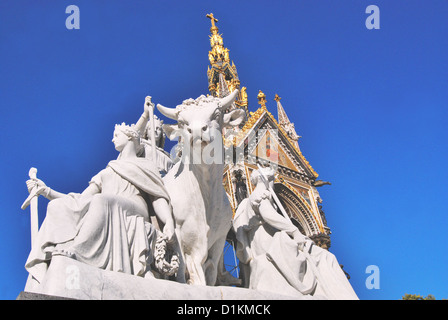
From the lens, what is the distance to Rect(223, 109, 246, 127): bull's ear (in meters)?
4.25

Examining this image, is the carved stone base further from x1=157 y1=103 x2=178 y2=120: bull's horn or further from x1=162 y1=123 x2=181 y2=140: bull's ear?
x1=157 y1=103 x2=178 y2=120: bull's horn

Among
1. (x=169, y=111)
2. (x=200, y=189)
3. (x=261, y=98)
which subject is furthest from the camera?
(x=261, y=98)

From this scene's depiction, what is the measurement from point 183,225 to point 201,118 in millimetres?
880

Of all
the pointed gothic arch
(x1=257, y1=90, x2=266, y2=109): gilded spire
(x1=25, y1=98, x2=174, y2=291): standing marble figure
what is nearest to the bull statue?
(x1=25, y1=98, x2=174, y2=291): standing marble figure

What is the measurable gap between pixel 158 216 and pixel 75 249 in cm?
92

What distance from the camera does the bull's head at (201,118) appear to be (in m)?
3.74

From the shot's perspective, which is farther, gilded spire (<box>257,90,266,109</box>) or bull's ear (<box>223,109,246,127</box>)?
gilded spire (<box>257,90,266,109</box>)

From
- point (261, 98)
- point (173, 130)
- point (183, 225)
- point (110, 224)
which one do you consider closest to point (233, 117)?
point (173, 130)

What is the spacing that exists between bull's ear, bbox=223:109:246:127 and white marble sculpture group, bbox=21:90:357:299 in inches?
0.4

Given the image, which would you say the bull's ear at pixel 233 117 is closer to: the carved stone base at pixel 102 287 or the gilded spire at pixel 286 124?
the carved stone base at pixel 102 287

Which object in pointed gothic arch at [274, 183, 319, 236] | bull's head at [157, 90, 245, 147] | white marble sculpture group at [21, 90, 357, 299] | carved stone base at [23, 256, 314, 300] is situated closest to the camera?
carved stone base at [23, 256, 314, 300]

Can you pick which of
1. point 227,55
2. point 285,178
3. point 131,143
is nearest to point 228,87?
point 227,55

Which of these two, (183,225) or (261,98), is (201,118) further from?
→ (261,98)

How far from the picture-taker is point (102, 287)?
270 cm
